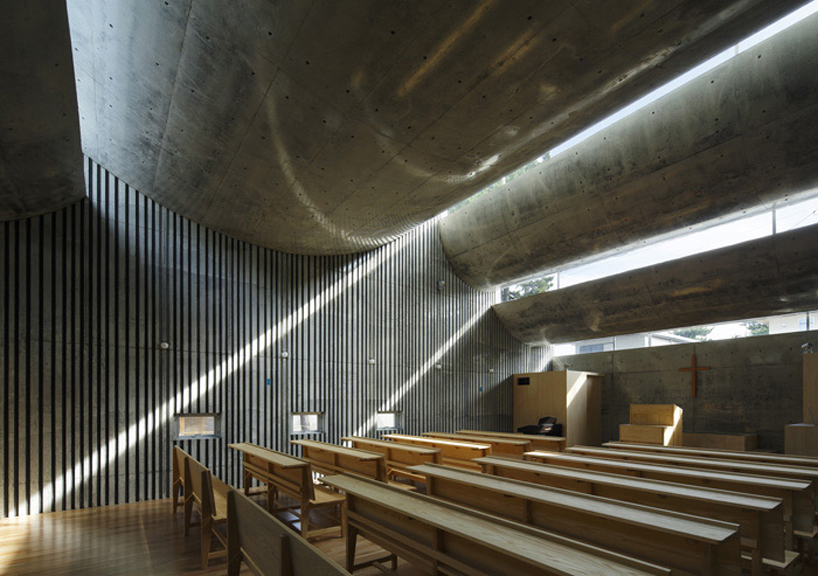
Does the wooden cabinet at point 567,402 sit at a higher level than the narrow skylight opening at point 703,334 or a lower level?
lower

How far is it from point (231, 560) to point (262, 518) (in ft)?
2.37

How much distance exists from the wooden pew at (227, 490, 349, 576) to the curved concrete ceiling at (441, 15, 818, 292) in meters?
7.37

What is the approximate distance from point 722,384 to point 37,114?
1162 centimetres

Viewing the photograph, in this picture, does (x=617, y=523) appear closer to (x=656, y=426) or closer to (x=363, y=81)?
(x=363, y=81)

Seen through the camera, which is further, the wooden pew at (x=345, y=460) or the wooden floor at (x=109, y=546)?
the wooden pew at (x=345, y=460)

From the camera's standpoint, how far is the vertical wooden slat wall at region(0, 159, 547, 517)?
21.3 ft

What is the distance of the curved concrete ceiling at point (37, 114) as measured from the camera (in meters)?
3.54

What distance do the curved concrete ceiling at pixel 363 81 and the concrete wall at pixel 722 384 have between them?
6705 millimetres

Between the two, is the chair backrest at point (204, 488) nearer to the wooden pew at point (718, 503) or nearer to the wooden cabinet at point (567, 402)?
the wooden pew at point (718, 503)

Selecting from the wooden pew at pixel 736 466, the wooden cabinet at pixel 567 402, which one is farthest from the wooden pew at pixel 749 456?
the wooden cabinet at pixel 567 402

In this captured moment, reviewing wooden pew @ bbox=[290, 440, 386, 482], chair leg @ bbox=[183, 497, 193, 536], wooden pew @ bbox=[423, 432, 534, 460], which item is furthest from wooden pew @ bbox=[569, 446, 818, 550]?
chair leg @ bbox=[183, 497, 193, 536]

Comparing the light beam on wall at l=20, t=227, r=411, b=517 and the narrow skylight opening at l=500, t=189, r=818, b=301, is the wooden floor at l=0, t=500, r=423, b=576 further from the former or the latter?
the narrow skylight opening at l=500, t=189, r=818, b=301

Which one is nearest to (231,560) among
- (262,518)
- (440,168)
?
Answer: (262,518)

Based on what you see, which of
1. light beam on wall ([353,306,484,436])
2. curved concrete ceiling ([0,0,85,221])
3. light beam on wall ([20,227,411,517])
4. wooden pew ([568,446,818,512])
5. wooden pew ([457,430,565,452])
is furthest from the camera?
light beam on wall ([353,306,484,436])
